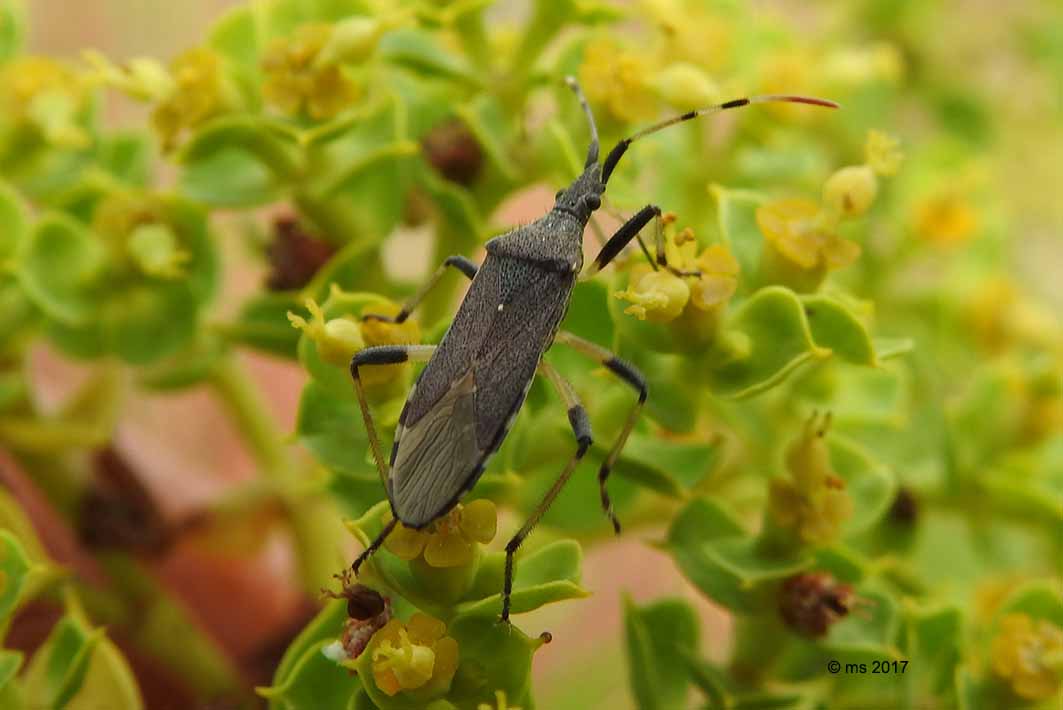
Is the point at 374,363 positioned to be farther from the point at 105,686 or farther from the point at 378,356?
the point at 105,686

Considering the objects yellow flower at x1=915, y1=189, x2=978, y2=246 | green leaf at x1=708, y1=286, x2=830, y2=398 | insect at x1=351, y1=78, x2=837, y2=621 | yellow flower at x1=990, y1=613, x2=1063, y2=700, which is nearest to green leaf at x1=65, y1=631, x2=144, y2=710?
insect at x1=351, y1=78, x2=837, y2=621

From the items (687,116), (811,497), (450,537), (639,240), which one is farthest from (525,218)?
(450,537)

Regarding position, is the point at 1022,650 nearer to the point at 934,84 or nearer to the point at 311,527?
the point at 311,527

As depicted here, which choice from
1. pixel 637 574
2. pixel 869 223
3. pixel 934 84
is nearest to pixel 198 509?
pixel 637 574

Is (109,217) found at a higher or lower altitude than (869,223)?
higher

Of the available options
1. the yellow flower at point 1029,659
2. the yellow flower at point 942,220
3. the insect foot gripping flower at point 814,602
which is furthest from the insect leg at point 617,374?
the yellow flower at point 942,220

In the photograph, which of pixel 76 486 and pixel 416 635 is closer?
pixel 416 635
